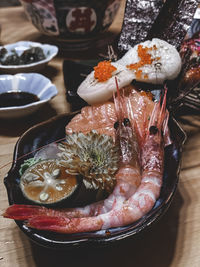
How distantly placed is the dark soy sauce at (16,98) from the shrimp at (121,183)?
0.61 m

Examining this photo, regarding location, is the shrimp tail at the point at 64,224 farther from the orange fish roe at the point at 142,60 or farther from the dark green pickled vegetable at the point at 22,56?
the dark green pickled vegetable at the point at 22,56

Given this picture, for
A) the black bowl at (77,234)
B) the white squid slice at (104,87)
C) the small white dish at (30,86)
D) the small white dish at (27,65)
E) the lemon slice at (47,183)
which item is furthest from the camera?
the small white dish at (27,65)

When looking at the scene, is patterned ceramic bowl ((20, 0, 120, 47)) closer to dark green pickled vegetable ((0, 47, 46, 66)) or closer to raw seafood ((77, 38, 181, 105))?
dark green pickled vegetable ((0, 47, 46, 66))

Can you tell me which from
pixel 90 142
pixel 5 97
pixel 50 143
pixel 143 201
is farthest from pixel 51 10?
pixel 143 201

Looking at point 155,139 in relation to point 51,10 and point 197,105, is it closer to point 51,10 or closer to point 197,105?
point 197,105

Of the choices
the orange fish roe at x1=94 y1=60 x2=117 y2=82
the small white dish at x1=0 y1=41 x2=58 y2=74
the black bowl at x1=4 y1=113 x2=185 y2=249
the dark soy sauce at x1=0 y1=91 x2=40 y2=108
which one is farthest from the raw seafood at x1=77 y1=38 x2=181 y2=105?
the small white dish at x1=0 y1=41 x2=58 y2=74

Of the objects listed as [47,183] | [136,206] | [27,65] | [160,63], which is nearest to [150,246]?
[136,206]

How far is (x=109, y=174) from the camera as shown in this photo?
3.42 ft

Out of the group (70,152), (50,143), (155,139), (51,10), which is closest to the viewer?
(70,152)

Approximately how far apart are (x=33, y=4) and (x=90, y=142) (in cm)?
141

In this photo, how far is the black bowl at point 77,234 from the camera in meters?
0.87

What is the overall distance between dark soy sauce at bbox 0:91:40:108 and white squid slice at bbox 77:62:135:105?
0.33 metres

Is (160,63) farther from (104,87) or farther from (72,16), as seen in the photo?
(72,16)

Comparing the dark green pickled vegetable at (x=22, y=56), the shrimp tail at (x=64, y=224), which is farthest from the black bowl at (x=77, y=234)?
the dark green pickled vegetable at (x=22, y=56)
